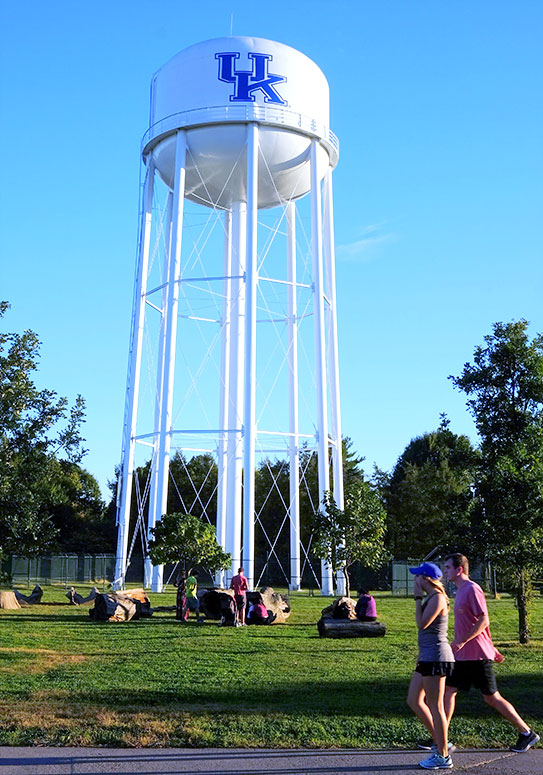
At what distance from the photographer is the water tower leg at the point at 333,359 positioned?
3291cm


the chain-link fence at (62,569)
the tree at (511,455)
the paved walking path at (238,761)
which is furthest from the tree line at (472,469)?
the chain-link fence at (62,569)

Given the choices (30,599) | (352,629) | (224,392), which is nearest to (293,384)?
(224,392)

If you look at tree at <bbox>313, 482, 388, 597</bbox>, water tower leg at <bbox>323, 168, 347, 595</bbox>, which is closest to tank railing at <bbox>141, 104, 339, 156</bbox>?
water tower leg at <bbox>323, 168, 347, 595</bbox>

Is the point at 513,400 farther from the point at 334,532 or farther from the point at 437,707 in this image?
the point at 437,707

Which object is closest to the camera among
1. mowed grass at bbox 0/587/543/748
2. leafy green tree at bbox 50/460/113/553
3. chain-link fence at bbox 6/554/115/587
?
mowed grass at bbox 0/587/543/748

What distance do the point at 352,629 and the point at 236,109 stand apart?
2003 centimetres

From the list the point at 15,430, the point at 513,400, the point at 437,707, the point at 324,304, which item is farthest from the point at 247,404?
the point at 437,707

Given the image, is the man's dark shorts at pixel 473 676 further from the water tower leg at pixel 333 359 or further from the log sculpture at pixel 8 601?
the water tower leg at pixel 333 359

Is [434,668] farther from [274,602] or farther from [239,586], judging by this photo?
[274,602]

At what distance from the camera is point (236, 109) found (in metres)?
Answer: 32.1

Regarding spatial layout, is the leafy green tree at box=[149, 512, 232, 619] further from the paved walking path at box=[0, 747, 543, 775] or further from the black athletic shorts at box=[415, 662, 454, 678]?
the black athletic shorts at box=[415, 662, 454, 678]

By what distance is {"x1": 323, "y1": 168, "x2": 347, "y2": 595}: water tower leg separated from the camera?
3291 centimetres

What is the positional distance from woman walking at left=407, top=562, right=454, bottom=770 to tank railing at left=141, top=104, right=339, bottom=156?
26742 millimetres

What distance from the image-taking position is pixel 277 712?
31.9 feet
